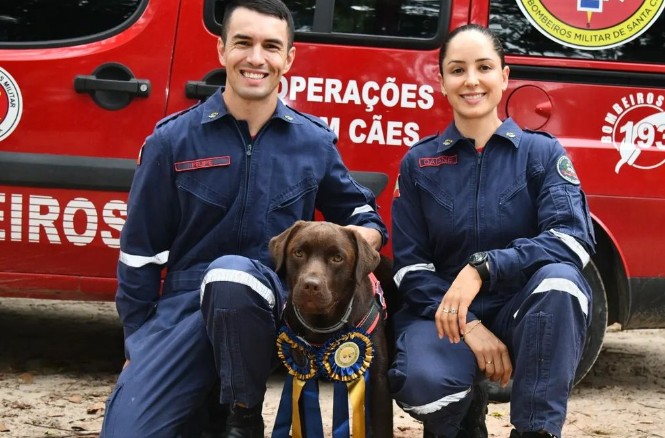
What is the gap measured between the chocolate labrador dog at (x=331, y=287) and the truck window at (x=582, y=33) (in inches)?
56.6

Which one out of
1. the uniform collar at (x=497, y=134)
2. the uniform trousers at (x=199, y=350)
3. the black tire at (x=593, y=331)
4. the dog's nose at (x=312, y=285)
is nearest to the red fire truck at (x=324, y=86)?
the black tire at (x=593, y=331)

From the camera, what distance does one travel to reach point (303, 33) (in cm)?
426

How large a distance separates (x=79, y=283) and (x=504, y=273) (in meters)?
1.95

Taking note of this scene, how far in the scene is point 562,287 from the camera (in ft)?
10.2

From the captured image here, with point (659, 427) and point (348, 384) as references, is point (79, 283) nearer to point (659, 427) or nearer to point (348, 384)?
point (348, 384)

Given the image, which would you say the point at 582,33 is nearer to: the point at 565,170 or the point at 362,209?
the point at 565,170

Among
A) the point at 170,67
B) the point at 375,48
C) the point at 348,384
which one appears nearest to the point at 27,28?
the point at 170,67

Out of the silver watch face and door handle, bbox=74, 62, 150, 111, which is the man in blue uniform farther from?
door handle, bbox=74, 62, 150, 111

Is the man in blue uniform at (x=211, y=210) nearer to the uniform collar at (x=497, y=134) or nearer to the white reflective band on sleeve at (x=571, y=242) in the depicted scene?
the uniform collar at (x=497, y=134)

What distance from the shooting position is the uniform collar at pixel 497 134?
11.4 ft

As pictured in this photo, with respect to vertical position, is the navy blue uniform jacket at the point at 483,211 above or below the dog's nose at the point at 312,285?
above

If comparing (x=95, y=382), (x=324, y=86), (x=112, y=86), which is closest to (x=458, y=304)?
(x=324, y=86)

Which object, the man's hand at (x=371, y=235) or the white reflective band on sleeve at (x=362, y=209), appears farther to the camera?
the white reflective band on sleeve at (x=362, y=209)

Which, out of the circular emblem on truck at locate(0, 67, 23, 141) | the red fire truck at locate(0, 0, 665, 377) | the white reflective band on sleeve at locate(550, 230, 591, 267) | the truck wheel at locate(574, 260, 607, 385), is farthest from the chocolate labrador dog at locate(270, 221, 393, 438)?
the circular emblem on truck at locate(0, 67, 23, 141)
